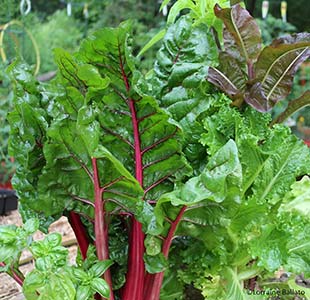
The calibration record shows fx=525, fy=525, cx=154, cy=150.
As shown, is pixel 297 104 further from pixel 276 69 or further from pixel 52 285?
pixel 52 285

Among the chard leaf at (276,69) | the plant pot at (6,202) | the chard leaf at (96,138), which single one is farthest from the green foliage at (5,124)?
the chard leaf at (276,69)

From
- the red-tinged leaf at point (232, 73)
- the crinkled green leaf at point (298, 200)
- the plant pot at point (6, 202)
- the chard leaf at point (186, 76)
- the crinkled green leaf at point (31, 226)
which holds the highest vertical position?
the chard leaf at point (186, 76)

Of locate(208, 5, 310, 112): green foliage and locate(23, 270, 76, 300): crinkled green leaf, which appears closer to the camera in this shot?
locate(23, 270, 76, 300): crinkled green leaf

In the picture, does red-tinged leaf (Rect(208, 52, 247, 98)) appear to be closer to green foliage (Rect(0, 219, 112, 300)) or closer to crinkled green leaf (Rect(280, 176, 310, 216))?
crinkled green leaf (Rect(280, 176, 310, 216))

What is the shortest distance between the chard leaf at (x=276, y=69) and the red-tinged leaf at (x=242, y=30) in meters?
0.04

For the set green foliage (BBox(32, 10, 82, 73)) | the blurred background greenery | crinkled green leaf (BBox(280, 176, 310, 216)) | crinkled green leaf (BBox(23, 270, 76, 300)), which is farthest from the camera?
green foliage (BBox(32, 10, 82, 73))

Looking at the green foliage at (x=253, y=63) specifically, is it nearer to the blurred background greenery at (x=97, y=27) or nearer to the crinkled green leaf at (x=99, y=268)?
the crinkled green leaf at (x=99, y=268)

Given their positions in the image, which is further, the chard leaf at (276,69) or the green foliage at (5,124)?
the green foliage at (5,124)

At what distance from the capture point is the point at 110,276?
1006 mm

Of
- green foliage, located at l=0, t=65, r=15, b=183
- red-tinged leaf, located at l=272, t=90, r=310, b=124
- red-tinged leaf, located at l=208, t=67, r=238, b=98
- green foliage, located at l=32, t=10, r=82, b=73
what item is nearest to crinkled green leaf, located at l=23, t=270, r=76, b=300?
red-tinged leaf, located at l=208, t=67, r=238, b=98

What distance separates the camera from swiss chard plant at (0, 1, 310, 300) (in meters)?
0.86

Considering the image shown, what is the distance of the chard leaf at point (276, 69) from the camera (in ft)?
3.32

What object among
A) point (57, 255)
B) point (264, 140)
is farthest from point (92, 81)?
point (264, 140)

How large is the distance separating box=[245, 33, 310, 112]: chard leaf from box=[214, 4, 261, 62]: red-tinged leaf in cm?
4
